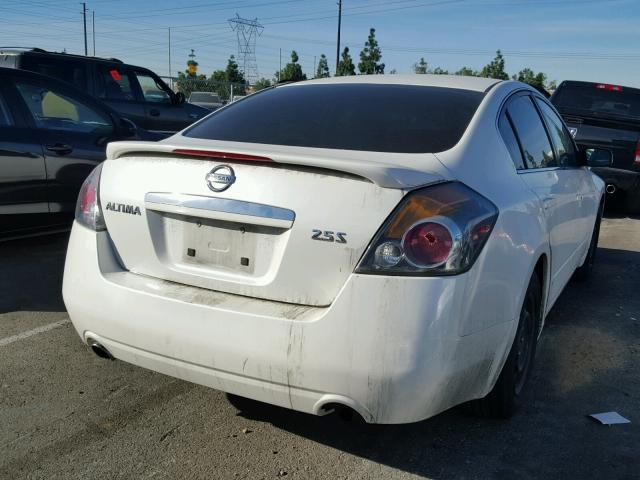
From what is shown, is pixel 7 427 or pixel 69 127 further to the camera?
pixel 69 127

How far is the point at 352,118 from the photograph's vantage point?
335 cm

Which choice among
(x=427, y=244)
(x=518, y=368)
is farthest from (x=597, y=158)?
(x=427, y=244)

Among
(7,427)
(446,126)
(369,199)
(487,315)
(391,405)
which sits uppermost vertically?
(446,126)

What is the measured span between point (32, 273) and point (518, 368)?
156 inches

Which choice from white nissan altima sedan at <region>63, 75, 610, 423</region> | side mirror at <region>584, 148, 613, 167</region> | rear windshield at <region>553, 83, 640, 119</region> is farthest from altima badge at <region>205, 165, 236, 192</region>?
rear windshield at <region>553, 83, 640, 119</region>

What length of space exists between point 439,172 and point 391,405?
0.91m

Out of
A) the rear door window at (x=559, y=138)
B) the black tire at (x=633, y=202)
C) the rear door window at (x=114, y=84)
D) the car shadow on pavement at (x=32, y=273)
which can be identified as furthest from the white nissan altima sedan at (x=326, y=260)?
the rear door window at (x=114, y=84)

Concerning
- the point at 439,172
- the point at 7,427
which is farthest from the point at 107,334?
the point at 439,172

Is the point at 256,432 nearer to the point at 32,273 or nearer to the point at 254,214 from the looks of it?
the point at 254,214

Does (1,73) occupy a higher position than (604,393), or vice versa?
(1,73)

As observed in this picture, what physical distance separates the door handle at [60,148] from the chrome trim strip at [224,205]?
3.53 meters

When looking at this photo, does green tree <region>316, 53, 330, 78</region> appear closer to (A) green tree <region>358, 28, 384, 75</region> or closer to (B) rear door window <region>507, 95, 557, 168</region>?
(A) green tree <region>358, 28, 384, 75</region>

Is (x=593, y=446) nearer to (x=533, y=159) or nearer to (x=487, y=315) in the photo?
(x=487, y=315)

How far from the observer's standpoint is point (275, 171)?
2650 mm
